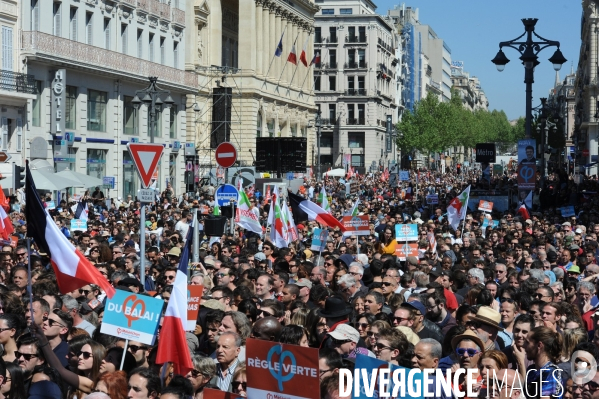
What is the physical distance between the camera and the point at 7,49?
39875 mm

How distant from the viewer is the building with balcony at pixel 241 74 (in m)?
67.2

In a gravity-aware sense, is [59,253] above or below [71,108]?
below

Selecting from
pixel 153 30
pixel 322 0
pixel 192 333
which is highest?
pixel 322 0

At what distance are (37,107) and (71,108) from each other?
2.67 meters

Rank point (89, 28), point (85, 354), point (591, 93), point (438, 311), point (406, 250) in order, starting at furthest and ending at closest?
1. point (591, 93)
2. point (89, 28)
3. point (406, 250)
4. point (438, 311)
5. point (85, 354)

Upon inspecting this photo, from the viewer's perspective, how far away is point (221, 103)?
224 ft

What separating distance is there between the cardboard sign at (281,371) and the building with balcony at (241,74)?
54012mm

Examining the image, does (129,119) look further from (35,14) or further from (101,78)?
(35,14)

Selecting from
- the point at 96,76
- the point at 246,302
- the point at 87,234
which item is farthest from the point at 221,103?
the point at 246,302

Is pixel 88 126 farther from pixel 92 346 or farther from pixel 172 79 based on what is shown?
pixel 92 346

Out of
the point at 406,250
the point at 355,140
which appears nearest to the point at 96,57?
the point at 406,250

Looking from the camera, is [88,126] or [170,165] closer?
[88,126]

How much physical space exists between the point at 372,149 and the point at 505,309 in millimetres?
110086

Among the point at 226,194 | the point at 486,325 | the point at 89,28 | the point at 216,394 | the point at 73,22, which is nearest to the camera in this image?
the point at 216,394
